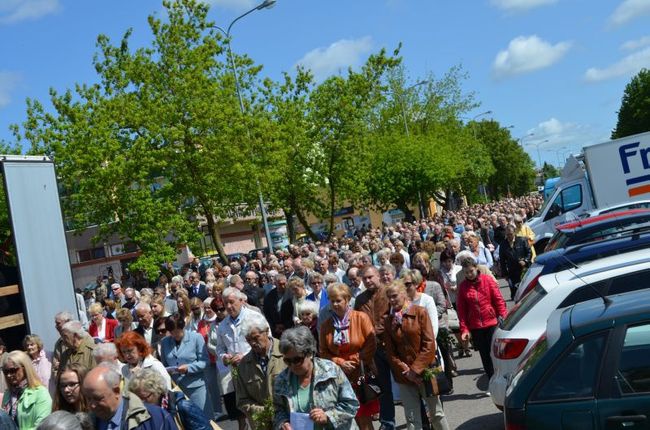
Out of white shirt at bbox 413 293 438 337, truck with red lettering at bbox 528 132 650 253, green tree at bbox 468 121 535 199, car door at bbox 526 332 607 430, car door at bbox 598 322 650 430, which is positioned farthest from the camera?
green tree at bbox 468 121 535 199

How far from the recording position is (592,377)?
4953 millimetres

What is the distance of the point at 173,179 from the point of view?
28.8 meters

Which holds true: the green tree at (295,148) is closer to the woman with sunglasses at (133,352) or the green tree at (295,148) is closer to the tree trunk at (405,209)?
the tree trunk at (405,209)

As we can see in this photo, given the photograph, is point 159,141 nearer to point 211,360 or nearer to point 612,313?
point 211,360

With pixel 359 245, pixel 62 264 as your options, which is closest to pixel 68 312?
pixel 62 264

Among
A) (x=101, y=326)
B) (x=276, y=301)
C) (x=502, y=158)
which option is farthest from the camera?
(x=502, y=158)

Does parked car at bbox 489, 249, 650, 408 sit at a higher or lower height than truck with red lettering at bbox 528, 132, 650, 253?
lower

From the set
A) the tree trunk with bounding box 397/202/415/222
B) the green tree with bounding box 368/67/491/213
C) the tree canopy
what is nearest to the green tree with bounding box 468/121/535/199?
the green tree with bounding box 368/67/491/213

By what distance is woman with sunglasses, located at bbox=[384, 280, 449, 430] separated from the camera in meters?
7.49

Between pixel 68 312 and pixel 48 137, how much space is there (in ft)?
60.1

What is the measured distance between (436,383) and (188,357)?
2627 mm

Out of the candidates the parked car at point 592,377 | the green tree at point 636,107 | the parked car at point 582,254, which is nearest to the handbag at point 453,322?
the parked car at point 582,254

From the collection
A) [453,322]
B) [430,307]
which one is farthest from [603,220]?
[430,307]

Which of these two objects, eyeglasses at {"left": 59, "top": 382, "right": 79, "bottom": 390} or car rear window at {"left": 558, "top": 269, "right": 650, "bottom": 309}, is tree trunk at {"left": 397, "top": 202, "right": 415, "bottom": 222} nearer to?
car rear window at {"left": 558, "top": 269, "right": 650, "bottom": 309}
